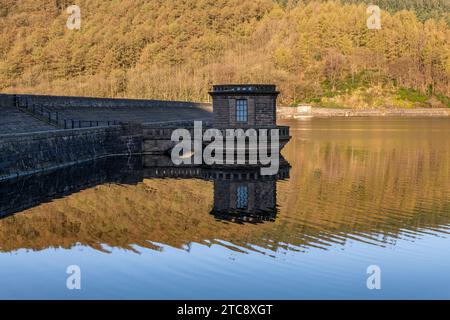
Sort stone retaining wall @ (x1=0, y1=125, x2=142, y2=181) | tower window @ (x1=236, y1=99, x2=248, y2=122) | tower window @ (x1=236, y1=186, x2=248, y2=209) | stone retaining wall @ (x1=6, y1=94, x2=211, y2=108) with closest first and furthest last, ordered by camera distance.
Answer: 1. tower window @ (x1=236, y1=186, x2=248, y2=209)
2. stone retaining wall @ (x1=0, y1=125, x2=142, y2=181)
3. tower window @ (x1=236, y1=99, x2=248, y2=122)
4. stone retaining wall @ (x1=6, y1=94, x2=211, y2=108)

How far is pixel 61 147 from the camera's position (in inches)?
1762

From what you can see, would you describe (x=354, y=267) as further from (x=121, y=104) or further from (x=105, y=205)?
(x=121, y=104)

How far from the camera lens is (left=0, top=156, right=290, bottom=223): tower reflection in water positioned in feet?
97.8

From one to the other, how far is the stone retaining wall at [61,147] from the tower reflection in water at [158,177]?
2.81ft

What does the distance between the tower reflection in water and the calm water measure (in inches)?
5.3

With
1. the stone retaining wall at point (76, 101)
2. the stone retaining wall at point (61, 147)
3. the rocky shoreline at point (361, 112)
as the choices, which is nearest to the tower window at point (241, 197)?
the stone retaining wall at point (61, 147)

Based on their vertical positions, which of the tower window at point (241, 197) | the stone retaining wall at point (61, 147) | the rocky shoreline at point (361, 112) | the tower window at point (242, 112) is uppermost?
the tower window at point (242, 112)

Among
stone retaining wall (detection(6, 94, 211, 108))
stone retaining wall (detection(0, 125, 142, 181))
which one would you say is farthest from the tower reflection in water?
stone retaining wall (detection(6, 94, 211, 108))

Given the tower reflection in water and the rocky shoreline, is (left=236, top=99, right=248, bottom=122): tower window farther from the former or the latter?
the rocky shoreline

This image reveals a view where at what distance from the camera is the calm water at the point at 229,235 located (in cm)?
1808

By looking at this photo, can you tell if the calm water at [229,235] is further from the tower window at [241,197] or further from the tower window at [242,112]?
the tower window at [242,112]

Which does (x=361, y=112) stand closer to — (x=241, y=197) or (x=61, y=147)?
(x=61, y=147)

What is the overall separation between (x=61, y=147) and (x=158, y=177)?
8.24 m
